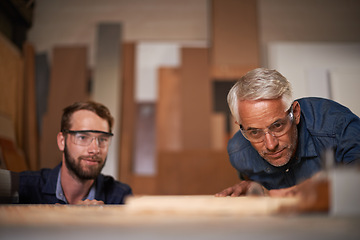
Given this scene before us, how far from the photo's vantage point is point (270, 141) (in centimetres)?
141

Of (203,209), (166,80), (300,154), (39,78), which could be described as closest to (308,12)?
(166,80)

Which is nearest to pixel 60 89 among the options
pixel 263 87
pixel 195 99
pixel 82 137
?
pixel 195 99

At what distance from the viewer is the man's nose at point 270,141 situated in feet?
4.61

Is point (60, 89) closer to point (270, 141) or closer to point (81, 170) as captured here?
point (81, 170)

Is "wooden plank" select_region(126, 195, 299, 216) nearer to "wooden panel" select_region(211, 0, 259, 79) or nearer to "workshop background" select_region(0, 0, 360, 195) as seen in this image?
"workshop background" select_region(0, 0, 360, 195)

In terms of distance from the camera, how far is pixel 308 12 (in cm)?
413

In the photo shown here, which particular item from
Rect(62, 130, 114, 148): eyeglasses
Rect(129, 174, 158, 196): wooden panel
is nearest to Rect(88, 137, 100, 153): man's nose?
Rect(62, 130, 114, 148): eyeglasses

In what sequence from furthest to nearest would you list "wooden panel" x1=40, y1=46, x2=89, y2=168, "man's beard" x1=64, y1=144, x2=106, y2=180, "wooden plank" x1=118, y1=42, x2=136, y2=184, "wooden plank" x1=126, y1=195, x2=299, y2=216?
"wooden plank" x1=118, y1=42, x2=136, y2=184
"wooden panel" x1=40, y1=46, x2=89, y2=168
"man's beard" x1=64, y1=144, x2=106, y2=180
"wooden plank" x1=126, y1=195, x2=299, y2=216

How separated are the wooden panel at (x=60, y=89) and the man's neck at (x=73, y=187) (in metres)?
1.65

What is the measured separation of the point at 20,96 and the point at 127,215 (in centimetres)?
361

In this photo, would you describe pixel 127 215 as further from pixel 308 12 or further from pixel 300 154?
pixel 308 12

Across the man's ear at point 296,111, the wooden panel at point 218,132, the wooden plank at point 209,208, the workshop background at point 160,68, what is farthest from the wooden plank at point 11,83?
the wooden plank at point 209,208

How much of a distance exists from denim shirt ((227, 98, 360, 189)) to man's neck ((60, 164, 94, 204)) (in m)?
0.92

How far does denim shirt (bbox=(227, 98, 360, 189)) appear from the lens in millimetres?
1374
